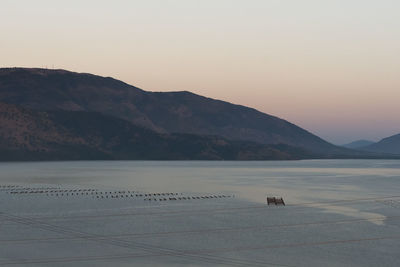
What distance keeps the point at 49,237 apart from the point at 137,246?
9.34 m

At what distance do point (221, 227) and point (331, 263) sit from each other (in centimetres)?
2029

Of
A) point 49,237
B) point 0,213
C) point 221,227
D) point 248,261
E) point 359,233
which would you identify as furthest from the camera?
point 0,213

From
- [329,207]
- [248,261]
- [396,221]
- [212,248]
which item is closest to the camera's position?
[248,261]

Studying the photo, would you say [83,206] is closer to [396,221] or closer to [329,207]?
[329,207]

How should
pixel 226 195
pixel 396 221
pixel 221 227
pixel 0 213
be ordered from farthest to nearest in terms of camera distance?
pixel 226 195 < pixel 0 213 < pixel 396 221 < pixel 221 227

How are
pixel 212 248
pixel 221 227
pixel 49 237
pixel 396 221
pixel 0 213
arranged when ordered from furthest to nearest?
1. pixel 0 213
2. pixel 396 221
3. pixel 221 227
4. pixel 49 237
5. pixel 212 248

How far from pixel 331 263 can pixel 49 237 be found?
2547cm

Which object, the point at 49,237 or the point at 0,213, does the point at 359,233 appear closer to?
the point at 49,237

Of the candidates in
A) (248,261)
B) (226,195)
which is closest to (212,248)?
(248,261)

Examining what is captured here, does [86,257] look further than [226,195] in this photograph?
No

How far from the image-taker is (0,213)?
75000 mm

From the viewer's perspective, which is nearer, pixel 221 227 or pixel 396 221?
pixel 221 227

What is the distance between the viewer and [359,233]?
57.5 meters

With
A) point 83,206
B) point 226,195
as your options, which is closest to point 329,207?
point 226,195
